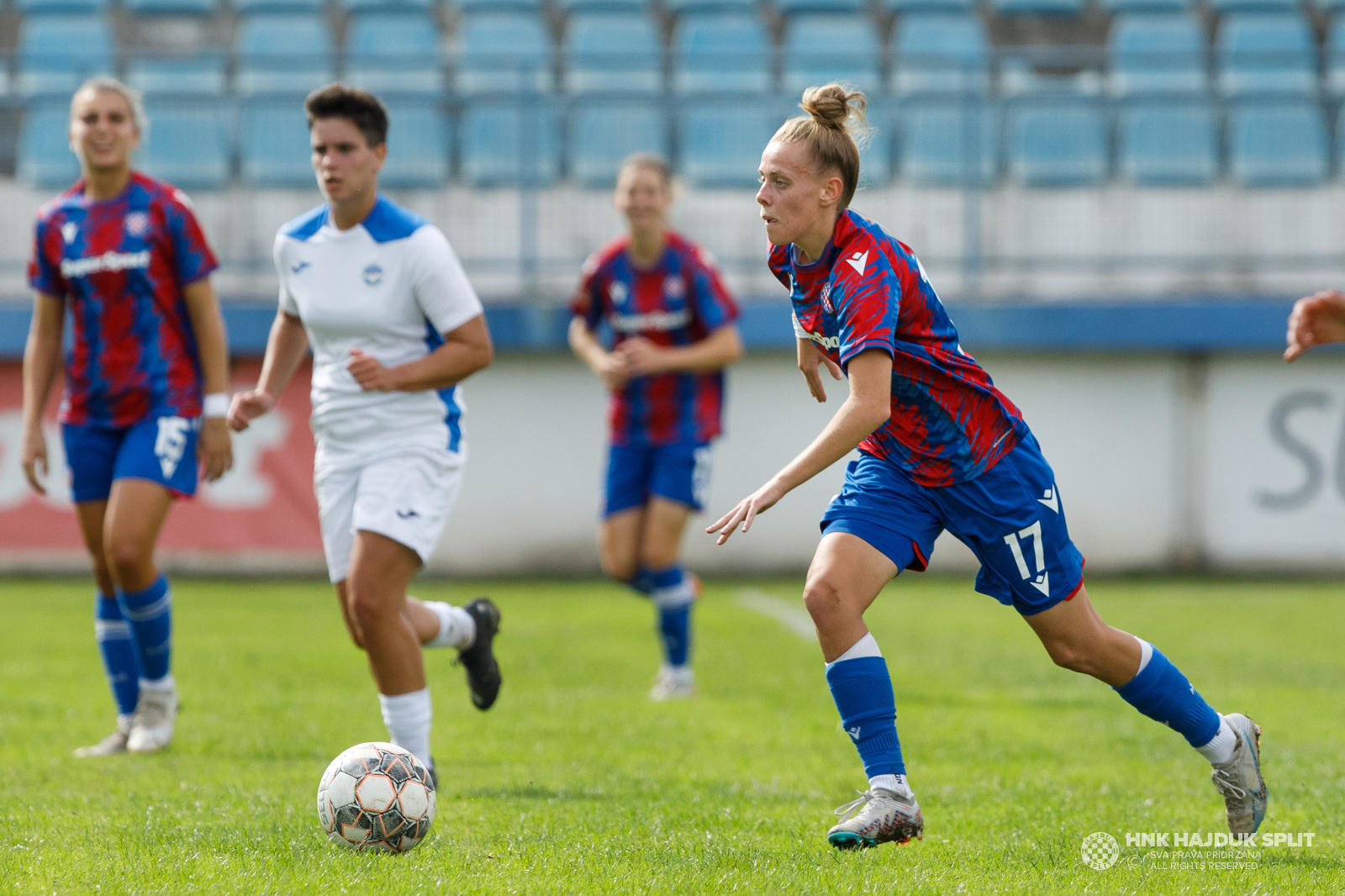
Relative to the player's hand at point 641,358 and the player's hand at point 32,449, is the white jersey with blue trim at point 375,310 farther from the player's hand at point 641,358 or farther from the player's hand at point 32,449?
the player's hand at point 641,358

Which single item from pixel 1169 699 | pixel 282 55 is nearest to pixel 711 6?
pixel 282 55

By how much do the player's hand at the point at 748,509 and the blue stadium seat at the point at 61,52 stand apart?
1171 centimetres

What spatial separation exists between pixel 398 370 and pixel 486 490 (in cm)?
864

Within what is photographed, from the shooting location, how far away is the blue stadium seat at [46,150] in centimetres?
1291

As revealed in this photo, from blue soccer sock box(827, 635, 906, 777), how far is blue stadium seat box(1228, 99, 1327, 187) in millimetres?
11183

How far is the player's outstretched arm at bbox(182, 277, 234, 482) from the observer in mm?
5617

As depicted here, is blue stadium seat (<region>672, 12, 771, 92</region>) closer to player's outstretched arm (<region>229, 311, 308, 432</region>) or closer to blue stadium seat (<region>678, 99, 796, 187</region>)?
blue stadium seat (<region>678, 99, 796, 187</region>)

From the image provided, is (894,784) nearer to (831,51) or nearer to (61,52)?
(831,51)

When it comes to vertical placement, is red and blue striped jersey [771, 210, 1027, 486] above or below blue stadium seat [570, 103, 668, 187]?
below

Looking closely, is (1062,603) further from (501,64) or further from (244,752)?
(501,64)

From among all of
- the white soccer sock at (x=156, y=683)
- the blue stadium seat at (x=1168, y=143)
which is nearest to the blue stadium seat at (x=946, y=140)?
the blue stadium seat at (x=1168, y=143)

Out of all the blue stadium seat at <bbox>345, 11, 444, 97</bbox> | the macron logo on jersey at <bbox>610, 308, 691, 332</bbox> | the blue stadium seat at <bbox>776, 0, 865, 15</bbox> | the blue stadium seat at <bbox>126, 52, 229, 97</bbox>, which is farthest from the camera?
the blue stadium seat at <bbox>776, 0, 865, 15</bbox>

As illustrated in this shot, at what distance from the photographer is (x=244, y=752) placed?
18.3ft

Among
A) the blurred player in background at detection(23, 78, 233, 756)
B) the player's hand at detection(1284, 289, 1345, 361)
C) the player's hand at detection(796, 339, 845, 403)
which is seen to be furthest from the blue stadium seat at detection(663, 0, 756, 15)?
the player's hand at detection(796, 339, 845, 403)
